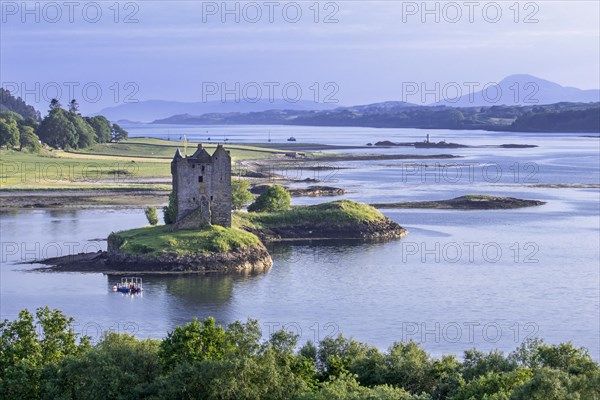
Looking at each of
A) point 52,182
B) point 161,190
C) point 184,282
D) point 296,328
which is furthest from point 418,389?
point 52,182

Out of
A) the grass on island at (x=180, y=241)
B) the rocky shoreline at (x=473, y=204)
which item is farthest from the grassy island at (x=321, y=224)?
the rocky shoreline at (x=473, y=204)

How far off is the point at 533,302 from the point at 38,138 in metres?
143

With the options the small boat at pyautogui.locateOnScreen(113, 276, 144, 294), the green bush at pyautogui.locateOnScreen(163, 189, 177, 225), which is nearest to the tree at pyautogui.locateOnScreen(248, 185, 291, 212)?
the green bush at pyautogui.locateOnScreen(163, 189, 177, 225)

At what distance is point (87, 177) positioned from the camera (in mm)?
158875

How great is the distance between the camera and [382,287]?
7662 centimetres

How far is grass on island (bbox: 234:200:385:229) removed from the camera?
333ft

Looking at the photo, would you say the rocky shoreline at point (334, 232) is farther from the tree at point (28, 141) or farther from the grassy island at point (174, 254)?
the tree at point (28, 141)

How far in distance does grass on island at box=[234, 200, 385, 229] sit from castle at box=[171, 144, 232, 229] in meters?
13.3

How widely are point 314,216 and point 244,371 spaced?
217 feet

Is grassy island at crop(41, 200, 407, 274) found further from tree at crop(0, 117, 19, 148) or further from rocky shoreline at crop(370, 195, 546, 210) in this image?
tree at crop(0, 117, 19, 148)

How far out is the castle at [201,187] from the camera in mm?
85250

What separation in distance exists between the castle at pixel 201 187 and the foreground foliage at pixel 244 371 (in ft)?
137

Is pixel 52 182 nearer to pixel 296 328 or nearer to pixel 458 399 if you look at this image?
pixel 296 328

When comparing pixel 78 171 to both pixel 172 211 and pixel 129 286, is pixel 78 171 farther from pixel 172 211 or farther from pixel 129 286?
pixel 129 286
